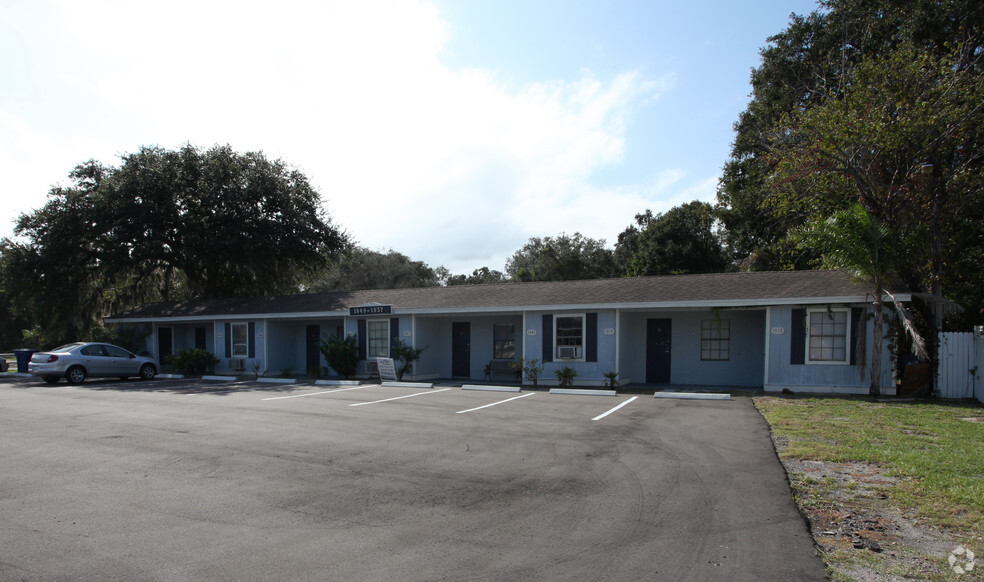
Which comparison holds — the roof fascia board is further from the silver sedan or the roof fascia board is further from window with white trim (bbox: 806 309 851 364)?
the silver sedan

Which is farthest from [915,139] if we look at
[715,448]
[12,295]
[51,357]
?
[12,295]

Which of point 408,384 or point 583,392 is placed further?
point 408,384

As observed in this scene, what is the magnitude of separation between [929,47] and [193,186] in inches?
1293

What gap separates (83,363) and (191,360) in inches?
171

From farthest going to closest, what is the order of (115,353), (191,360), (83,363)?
1. (191,360)
2. (115,353)
3. (83,363)

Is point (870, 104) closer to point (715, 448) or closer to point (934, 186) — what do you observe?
point (934, 186)

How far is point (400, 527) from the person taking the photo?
511 cm

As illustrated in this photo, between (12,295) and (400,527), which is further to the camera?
(12,295)

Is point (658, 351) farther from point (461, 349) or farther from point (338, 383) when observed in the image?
point (338, 383)

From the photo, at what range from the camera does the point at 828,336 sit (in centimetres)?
1467

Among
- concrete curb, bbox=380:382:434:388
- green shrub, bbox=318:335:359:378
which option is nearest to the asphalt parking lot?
concrete curb, bbox=380:382:434:388

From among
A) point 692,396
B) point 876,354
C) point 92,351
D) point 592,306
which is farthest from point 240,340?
point 876,354

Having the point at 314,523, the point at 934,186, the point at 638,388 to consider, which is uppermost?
the point at 934,186

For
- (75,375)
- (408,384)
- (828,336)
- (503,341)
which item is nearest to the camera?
(828,336)
